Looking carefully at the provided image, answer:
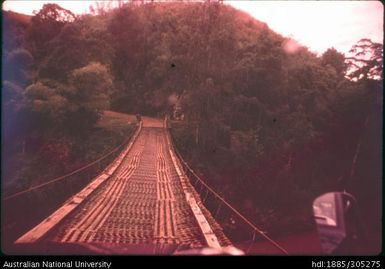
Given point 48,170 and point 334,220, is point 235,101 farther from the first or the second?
point 334,220

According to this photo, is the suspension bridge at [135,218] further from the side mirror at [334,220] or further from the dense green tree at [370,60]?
the dense green tree at [370,60]

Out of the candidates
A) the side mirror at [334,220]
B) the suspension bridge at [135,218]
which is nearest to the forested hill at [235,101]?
the suspension bridge at [135,218]

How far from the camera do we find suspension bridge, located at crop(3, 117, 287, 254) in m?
6.23

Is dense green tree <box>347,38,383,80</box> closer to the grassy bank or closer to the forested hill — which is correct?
the forested hill

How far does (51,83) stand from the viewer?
25.6m

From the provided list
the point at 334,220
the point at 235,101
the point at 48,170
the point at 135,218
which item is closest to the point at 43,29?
the point at 48,170

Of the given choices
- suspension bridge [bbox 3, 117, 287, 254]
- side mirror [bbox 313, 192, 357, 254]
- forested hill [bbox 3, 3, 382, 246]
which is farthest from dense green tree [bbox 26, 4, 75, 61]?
side mirror [bbox 313, 192, 357, 254]

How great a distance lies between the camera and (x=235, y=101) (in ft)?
93.2

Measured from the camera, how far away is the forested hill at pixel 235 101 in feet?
83.3

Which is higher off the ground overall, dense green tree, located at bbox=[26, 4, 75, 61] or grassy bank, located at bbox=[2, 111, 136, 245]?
dense green tree, located at bbox=[26, 4, 75, 61]

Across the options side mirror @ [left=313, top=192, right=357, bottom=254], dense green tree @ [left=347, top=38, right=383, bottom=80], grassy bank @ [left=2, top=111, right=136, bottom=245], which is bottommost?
grassy bank @ [left=2, top=111, right=136, bottom=245]

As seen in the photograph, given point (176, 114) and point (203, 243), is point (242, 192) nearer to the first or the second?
point (176, 114)

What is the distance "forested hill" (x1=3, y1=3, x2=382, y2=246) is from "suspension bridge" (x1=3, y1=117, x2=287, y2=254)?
13842mm
